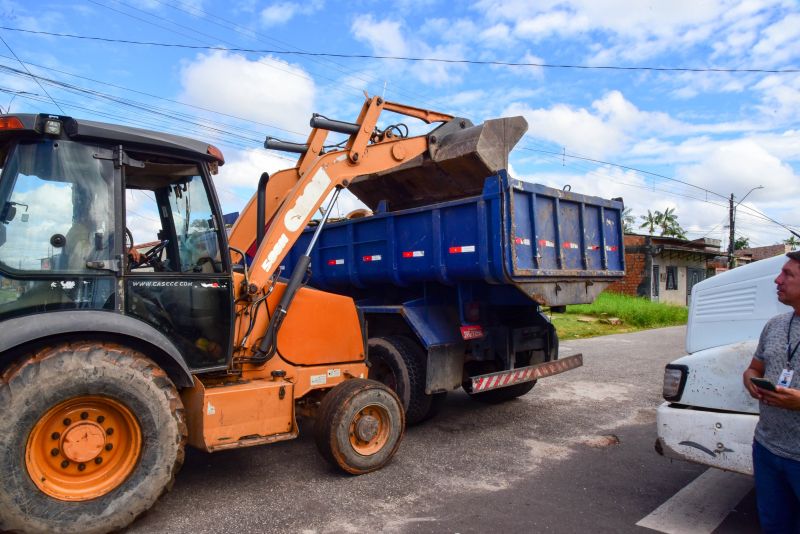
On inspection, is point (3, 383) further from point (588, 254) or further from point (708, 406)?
point (588, 254)

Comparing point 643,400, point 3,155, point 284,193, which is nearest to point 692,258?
point 643,400

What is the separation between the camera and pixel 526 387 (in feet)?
23.6

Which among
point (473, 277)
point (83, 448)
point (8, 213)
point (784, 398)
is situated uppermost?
point (8, 213)

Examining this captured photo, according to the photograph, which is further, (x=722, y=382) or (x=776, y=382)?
(x=722, y=382)

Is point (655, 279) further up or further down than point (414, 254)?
further down

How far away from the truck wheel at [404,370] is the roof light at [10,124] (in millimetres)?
3667

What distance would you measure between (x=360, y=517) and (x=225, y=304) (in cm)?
168

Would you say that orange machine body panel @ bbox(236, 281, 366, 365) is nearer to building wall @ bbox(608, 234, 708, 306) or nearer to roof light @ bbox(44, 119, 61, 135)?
roof light @ bbox(44, 119, 61, 135)

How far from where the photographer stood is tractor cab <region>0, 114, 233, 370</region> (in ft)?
11.2

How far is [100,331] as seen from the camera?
3.44 meters

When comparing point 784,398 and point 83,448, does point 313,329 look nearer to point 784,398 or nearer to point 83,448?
point 83,448

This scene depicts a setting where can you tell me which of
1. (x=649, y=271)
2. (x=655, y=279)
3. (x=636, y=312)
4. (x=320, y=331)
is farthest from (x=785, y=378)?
(x=655, y=279)

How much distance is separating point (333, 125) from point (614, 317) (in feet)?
49.0

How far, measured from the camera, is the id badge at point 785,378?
101 inches
